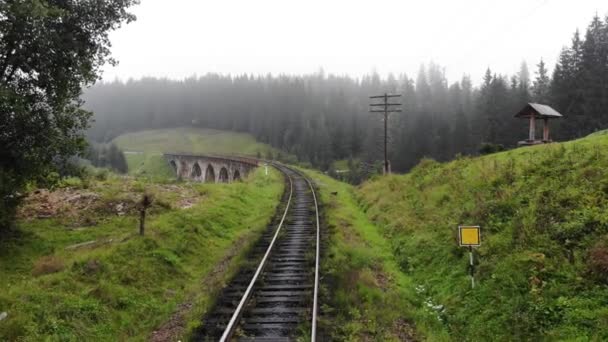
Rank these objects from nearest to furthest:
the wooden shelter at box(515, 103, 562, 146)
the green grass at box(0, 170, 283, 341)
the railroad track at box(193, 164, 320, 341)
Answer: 1. the railroad track at box(193, 164, 320, 341)
2. the green grass at box(0, 170, 283, 341)
3. the wooden shelter at box(515, 103, 562, 146)

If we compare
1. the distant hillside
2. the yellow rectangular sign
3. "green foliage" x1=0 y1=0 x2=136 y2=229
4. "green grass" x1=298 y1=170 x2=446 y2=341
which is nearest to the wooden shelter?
the distant hillside

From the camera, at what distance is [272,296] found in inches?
390

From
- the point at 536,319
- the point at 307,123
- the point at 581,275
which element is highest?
the point at 307,123

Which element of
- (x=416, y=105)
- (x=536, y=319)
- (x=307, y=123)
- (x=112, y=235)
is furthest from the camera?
(x=307, y=123)

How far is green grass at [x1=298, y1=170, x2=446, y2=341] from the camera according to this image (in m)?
8.34

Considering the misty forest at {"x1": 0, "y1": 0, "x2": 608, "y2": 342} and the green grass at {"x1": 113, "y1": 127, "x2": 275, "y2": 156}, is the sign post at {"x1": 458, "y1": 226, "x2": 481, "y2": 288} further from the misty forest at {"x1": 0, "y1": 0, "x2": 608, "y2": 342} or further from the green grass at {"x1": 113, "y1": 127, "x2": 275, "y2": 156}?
the green grass at {"x1": 113, "y1": 127, "x2": 275, "y2": 156}

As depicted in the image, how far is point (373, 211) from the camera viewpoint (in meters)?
22.9

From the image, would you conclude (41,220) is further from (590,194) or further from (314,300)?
(590,194)

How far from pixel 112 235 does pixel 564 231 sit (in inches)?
500

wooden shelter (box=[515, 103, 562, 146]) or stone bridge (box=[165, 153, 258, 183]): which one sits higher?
wooden shelter (box=[515, 103, 562, 146])

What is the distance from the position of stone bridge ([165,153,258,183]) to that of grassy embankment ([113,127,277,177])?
19.9 meters

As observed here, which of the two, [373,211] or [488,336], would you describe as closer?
[488,336]

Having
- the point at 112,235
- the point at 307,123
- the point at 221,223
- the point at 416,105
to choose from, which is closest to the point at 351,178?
the point at 416,105

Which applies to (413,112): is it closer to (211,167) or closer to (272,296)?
(211,167)
